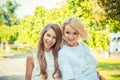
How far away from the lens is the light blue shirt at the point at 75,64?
1.72 m

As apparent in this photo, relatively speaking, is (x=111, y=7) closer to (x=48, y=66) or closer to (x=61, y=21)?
(x=61, y=21)

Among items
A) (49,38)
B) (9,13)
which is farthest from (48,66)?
(9,13)

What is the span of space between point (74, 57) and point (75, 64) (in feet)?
0.12

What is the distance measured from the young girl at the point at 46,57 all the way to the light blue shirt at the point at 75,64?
0.08 meters

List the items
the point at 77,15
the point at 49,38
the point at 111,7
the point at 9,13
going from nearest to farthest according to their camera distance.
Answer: the point at 49,38 → the point at 111,7 → the point at 77,15 → the point at 9,13

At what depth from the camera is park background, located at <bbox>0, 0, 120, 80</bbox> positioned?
20.2ft

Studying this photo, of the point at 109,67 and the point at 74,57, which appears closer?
the point at 74,57

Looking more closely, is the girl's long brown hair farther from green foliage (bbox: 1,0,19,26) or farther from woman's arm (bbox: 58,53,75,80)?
green foliage (bbox: 1,0,19,26)

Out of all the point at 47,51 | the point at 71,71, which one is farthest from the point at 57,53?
the point at 71,71

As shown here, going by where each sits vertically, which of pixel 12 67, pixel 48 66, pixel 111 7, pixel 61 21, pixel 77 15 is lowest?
pixel 12 67

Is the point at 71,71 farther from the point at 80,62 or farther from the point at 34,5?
the point at 34,5

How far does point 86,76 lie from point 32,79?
34 centimetres

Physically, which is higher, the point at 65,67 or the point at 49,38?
the point at 49,38

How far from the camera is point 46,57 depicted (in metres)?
1.92
